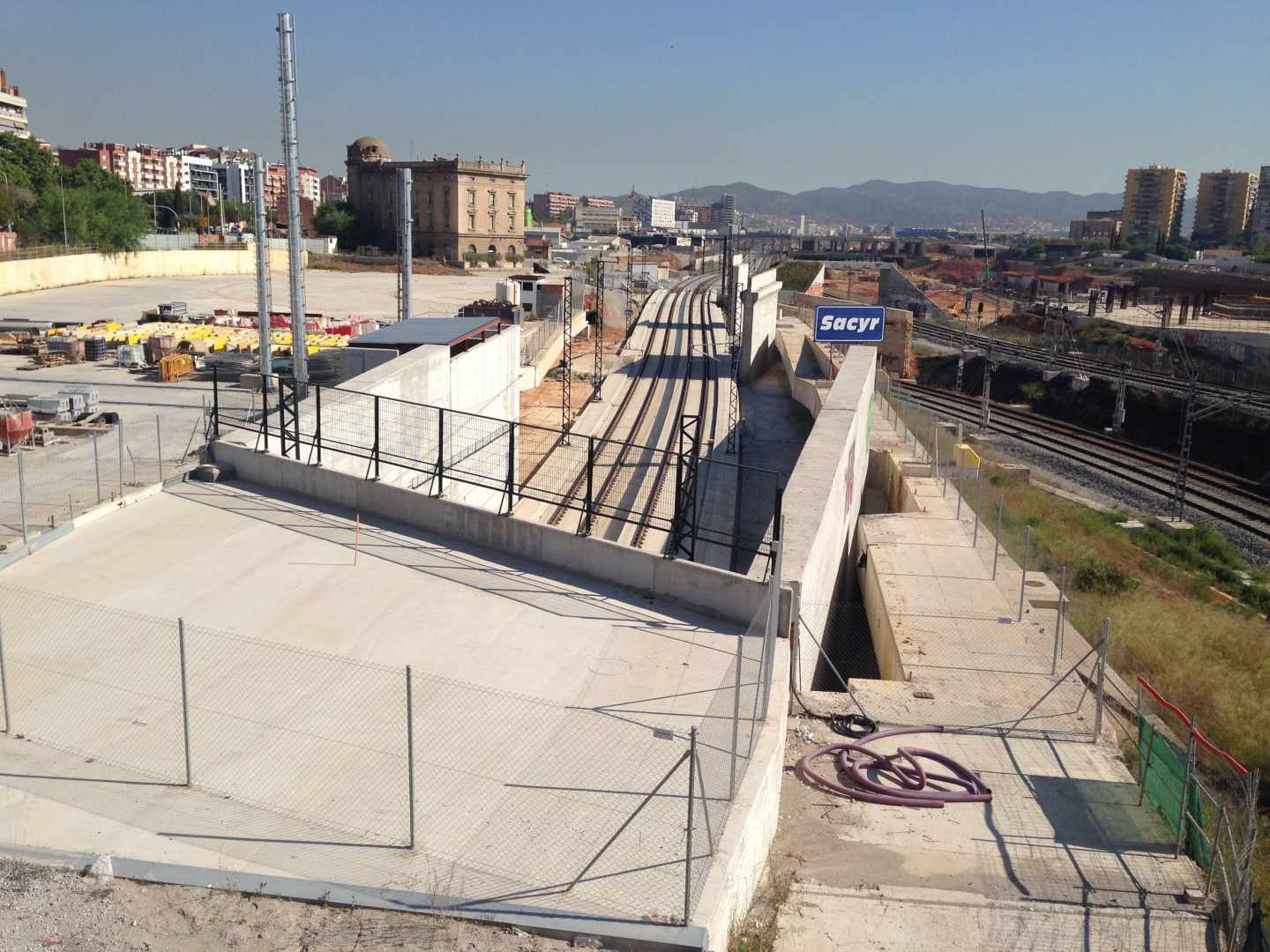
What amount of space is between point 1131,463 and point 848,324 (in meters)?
15.7

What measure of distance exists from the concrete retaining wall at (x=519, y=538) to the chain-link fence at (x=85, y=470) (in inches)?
73.0

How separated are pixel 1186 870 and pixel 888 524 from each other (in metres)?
12.9

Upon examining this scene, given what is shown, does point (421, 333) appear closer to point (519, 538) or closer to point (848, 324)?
point (519, 538)

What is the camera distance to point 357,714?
9.28 metres

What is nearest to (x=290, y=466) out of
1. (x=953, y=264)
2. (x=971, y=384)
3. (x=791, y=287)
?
(x=971, y=384)

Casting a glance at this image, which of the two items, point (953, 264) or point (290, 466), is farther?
point (953, 264)

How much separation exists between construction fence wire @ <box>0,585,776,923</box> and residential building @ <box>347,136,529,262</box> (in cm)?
10537

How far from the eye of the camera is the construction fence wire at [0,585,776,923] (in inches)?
287

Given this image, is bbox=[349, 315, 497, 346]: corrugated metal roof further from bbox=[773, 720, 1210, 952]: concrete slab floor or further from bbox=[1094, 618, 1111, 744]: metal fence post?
bbox=[1094, 618, 1111, 744]: metal fence post

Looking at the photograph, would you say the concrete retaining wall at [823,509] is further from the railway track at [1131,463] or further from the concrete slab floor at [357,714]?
the railway track at [1131,463]

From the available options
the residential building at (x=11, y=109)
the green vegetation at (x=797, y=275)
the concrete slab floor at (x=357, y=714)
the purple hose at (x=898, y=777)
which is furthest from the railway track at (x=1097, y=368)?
the residential building at (x=11, y=109)

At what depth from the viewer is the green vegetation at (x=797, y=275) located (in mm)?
110938

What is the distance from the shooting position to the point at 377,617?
38.2 ft

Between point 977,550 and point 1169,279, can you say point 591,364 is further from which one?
point 1169,279
